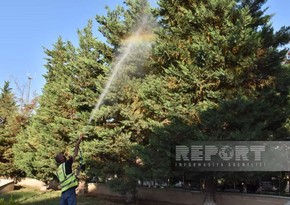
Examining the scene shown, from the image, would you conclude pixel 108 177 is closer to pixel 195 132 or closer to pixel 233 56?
pixel 195 132

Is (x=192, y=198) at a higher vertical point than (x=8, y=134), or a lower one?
lower

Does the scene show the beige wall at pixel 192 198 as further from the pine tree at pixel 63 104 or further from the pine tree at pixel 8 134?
the pine tree at pixel 8 134

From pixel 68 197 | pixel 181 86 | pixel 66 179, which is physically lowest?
pixel 68 197

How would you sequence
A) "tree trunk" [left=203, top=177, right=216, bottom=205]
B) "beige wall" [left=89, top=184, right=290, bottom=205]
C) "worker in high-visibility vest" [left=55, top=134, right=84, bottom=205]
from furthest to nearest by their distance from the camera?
1. "tree trunk" [left=203, top=177, right=216, bottom=205]
2. "beige wall" [left=89, top=184, right=290, bottom=205]
3. "worker in high-visibility vest" [left=55, top=134, right=84, bottom=205]

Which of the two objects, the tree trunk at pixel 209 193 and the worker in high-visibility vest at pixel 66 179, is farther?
the tree trunk at pixel 209 193

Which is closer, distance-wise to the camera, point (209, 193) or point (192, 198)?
point (209, 193)

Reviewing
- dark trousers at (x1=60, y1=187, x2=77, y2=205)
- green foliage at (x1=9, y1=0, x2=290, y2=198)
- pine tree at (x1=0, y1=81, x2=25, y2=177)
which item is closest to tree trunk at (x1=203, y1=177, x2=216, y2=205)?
green foliage at (x1=9, y1=0, x2=290, y2=198)

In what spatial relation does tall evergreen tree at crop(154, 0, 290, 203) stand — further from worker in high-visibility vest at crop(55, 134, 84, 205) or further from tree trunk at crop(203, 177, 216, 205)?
worker in high-visibility vest at crop(55, 134, 84, 205)

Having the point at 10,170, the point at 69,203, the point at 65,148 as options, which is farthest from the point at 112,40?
the point at 10,170

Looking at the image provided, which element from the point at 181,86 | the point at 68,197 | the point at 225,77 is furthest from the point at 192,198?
the point at 68,197

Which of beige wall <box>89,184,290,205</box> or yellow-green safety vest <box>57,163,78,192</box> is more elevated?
yellow-green safety vest <box>57,163,78,192</box>

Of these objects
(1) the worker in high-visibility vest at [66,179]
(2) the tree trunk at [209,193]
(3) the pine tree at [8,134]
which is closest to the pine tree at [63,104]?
(3) the pine tree at [8,134]

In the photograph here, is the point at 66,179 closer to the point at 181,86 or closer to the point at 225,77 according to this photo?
the point at 181,86

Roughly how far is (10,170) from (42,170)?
33.8 ft
